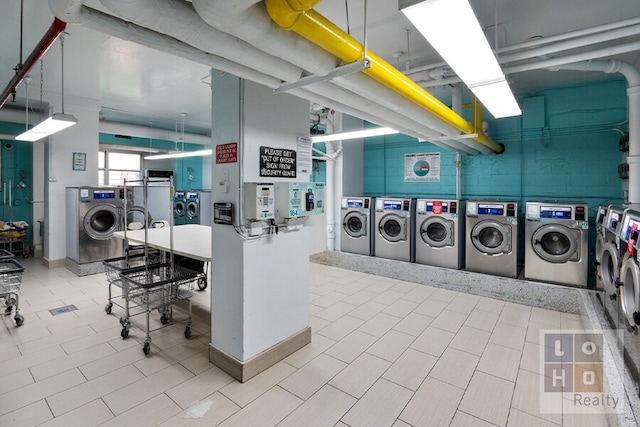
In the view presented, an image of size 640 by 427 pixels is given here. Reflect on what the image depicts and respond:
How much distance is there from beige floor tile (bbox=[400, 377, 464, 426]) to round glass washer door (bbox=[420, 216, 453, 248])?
2756 millimetres

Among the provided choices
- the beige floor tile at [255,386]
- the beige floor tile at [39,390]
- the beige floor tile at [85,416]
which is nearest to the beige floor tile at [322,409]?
the beige floor tile at [255,386]

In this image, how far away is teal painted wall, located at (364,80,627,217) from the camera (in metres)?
4.67

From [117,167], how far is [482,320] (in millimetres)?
10475

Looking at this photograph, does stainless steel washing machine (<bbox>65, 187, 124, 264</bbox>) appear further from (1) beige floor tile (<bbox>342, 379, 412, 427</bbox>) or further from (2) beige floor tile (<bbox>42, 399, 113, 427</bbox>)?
(1) beige floor tile (<bbox>342, 379, 412, 427</bbox>)

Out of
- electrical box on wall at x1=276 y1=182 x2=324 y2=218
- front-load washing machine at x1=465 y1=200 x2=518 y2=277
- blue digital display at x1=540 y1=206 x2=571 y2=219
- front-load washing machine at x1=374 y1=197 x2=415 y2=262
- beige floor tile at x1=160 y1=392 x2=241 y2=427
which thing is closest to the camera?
beige floor tile at x1=160 y1=392 x2=241 y2=427

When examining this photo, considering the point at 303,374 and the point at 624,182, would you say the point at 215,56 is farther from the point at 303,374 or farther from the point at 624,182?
the point at 624,182

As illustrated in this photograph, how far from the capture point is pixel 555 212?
13.6ft

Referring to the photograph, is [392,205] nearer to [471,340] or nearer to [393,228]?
[393,228]

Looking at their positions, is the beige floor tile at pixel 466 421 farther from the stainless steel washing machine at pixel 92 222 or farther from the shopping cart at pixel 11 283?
the stainless steel washing machine at pixel 92 222

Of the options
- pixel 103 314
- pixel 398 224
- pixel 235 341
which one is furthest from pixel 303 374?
pixel 398 224

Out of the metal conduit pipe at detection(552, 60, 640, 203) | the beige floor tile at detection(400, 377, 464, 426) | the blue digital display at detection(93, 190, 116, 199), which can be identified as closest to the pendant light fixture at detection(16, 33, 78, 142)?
the blue digital display at detection(93, 190, 116, 199)

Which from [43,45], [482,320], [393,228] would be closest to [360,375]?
[482,320]

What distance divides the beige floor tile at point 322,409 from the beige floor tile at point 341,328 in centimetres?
88

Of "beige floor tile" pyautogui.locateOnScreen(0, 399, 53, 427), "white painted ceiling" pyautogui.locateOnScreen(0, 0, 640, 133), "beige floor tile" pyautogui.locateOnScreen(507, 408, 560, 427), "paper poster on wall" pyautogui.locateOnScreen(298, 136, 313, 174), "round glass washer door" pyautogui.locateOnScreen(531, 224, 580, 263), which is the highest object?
"white painted ceiling" pyautogui.locateOnScreen(0, 0, 640, 133)
